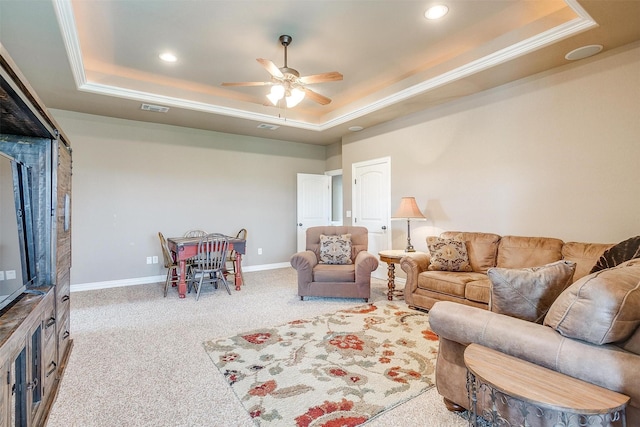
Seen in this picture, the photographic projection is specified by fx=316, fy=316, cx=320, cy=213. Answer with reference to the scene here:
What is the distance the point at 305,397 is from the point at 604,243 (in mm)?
3144

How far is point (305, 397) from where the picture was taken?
2041 mm

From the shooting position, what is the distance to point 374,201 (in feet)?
18.3

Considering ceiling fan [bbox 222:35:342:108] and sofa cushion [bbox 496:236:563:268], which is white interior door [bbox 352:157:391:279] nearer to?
sofa cushion [bbox 496:236:563:268]

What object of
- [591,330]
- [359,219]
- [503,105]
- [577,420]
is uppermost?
[503,105]

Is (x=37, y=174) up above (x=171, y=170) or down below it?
below

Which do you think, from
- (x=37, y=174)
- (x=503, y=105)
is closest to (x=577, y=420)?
(x=37, y=174)

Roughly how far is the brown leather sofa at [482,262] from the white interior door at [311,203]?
125 inches

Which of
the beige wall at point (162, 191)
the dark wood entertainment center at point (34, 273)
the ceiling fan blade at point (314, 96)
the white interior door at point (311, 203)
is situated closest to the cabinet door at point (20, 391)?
the dark wood entertainment center at point (34, 273)

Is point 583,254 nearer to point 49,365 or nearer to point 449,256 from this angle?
point 449,256

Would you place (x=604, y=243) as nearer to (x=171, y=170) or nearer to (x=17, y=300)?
(x=17, y=300)

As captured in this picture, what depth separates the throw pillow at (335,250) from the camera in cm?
441

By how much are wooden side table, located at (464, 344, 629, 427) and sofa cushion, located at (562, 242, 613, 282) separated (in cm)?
201

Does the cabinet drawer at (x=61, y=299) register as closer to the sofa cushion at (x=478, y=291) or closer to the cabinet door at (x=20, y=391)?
the cabinet door at (x=20, y=391)

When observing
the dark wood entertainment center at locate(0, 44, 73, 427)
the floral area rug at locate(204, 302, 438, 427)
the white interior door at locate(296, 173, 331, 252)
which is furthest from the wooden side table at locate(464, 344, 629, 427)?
the white interior door at locate(296, 173, 331, 252)
